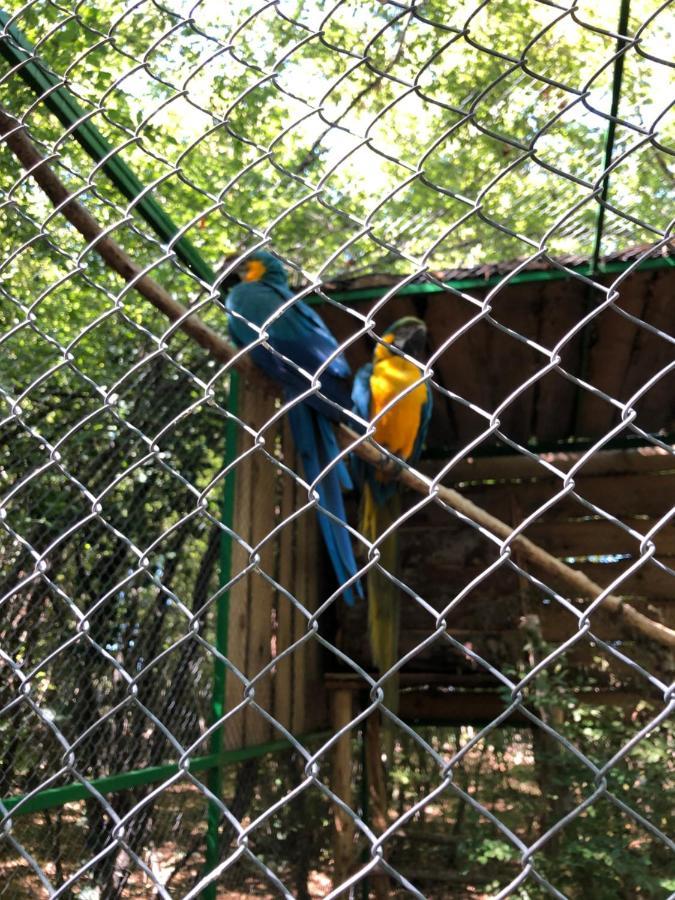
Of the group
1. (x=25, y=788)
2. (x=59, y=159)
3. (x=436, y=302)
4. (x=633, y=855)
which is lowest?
(x=633, y=855)

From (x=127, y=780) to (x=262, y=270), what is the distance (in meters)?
2.07

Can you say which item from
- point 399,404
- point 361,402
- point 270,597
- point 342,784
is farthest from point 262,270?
point 342,784

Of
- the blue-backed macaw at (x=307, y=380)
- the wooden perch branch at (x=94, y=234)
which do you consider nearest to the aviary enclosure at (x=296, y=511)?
the wooden perch branch at (x=94, y=234)

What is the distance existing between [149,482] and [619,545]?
2242 millimetres

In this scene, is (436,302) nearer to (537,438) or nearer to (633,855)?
(537,438)

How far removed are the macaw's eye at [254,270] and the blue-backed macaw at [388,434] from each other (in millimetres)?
582

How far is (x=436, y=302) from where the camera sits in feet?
10.6

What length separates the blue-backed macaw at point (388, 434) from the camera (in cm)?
307

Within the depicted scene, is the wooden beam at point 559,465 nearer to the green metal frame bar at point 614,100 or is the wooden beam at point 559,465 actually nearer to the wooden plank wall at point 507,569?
the wooden plank wall at point 507,569

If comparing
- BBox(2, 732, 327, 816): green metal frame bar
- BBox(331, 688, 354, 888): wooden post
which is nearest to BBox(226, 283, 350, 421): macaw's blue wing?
BBox(2, 732, 327, 816): green metal frame bar

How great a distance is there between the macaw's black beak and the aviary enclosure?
15 centimetres

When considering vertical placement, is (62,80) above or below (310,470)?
above

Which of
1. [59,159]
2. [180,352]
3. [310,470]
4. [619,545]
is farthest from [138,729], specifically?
[619,545]

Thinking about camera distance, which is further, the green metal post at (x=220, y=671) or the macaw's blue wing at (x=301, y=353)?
the macaw's blue wing at (x=301, y=353)
